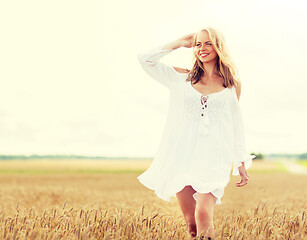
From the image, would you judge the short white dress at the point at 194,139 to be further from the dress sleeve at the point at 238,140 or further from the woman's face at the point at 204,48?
the woman's face at the point at 204,48

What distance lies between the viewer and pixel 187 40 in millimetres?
4340

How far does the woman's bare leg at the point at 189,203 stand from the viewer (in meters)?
4.16

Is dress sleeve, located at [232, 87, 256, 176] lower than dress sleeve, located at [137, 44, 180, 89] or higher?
lower

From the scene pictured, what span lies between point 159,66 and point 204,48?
0.54m

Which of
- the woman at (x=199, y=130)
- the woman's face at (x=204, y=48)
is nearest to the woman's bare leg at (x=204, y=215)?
the woman at (x=199, y=130)

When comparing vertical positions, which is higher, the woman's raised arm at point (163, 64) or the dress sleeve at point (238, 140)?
the woman's raised arm at point (163, 64)

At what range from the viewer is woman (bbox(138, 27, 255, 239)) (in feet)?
12.9

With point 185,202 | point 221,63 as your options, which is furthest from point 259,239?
point 221,63

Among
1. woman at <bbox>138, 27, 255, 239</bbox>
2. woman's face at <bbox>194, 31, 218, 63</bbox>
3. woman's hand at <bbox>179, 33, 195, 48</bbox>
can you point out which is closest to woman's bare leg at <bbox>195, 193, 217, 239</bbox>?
woman at <bbox>138, 27, 255, 239</bbox>

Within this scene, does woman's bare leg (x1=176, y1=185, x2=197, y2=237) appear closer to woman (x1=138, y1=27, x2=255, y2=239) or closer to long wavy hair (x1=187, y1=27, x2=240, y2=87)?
woman (x1=138, y1=27, x2=255, y2=239)

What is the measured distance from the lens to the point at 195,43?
14.0ft

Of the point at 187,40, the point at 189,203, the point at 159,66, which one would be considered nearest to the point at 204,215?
the point at 189,203

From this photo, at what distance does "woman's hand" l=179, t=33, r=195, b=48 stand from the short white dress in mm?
172

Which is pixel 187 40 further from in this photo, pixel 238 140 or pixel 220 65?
pixel 238 140
